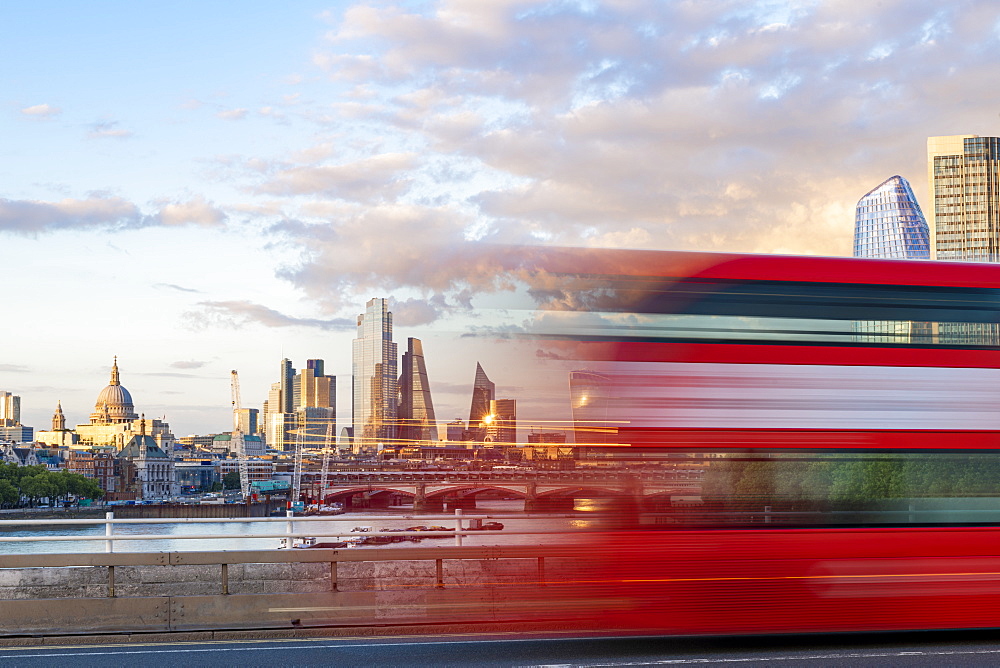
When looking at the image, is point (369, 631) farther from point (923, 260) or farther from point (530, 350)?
point (923, 260)

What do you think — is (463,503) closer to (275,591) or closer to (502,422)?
(502,422)

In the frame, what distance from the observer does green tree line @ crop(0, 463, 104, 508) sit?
114 meters

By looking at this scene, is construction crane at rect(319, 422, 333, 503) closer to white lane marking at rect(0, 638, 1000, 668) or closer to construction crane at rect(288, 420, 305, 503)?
construction crane at rect(288, 420, 305, 503)

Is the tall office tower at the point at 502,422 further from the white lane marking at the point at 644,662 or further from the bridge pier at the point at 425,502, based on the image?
the white lane marking at the point at 644,662

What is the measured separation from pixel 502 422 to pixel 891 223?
373ft

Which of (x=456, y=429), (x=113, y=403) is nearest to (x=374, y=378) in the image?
(x=456, y=429)

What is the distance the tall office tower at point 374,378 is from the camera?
9812 millimetres

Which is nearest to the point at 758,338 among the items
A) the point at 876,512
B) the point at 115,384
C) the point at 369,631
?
the point at 876,512

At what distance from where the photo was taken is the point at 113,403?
636 feet

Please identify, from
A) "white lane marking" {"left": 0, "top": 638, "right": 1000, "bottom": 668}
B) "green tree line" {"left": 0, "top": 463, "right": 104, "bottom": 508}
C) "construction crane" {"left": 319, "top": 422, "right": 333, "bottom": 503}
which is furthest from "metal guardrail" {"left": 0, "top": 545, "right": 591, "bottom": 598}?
"green tree line" {"left": 0, "top": 463, "right": 104, "bottom": 508}

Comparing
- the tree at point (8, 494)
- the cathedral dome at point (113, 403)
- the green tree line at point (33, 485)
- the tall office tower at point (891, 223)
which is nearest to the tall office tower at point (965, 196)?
the tall office tower at point (891, 223)

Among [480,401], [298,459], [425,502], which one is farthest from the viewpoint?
[298,459]

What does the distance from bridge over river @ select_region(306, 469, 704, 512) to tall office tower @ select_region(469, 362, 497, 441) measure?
14.8 inches

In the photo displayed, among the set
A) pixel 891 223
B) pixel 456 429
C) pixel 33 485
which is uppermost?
pixel 891 223
